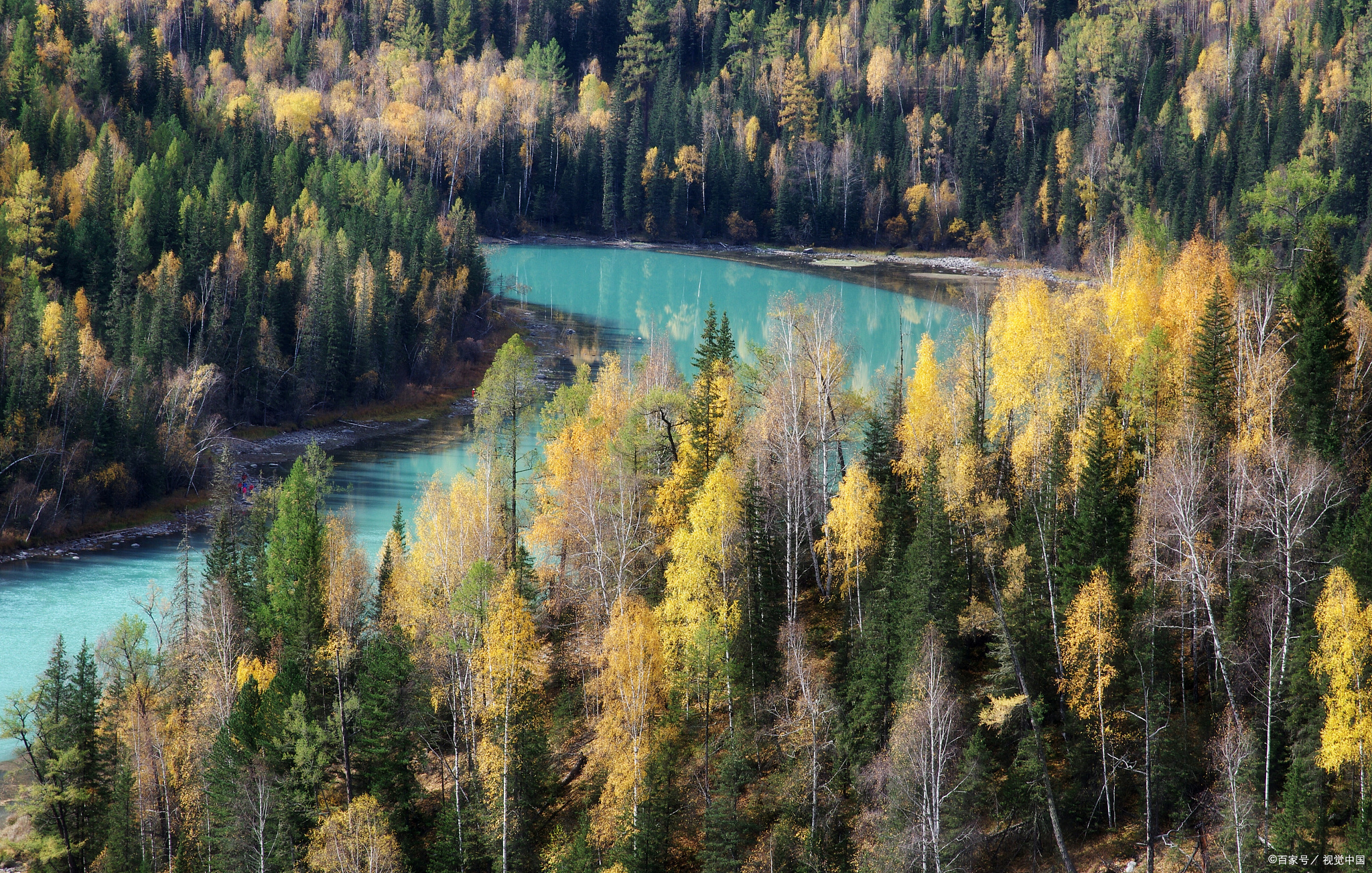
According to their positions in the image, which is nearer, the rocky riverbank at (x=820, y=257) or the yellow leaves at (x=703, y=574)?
the yellow leaves at (x=703, y=574)

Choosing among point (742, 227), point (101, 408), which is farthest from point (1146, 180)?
point (101, 408)

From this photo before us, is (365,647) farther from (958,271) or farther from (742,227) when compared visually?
(742,227)

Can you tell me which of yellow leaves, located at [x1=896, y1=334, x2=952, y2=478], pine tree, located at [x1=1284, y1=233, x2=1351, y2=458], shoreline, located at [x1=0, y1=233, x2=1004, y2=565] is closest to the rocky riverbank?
shoreline, located at [x1=0, y1=233, x2=1004, y2=565]

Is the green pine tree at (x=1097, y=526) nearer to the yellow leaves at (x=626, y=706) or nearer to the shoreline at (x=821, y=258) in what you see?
the yellow leaves at (x=626, y=706)

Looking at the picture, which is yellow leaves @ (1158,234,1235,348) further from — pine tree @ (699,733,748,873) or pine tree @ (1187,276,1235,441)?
pine tree @ (699,733,748,873)

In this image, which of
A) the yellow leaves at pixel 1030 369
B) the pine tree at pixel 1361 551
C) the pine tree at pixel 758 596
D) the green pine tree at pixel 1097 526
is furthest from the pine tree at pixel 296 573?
the pine tree at pixel 1361 551
